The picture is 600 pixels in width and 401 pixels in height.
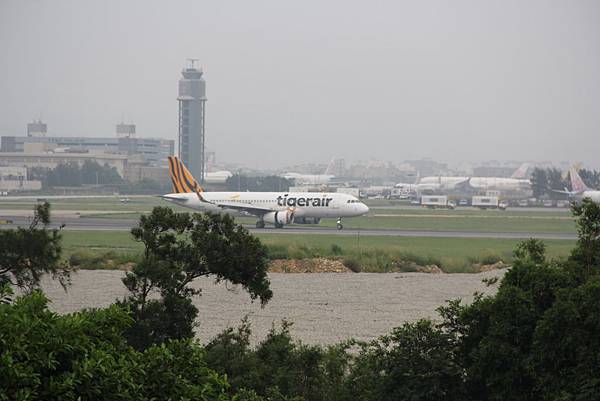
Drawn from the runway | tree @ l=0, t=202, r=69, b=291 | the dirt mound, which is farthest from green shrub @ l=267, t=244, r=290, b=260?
tree @ l=0, t=202, r=69, b=291

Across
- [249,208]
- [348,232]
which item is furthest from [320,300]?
[249,208]

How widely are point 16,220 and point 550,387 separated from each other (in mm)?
84800

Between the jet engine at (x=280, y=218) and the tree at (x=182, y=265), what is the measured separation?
62.0m

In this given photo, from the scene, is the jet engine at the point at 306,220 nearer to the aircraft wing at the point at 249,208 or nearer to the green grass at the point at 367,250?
the aircraft wing at the point at 249,208

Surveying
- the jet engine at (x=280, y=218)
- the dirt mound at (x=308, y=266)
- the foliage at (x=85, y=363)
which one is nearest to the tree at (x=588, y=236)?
the foliage at (x=85, y=363)

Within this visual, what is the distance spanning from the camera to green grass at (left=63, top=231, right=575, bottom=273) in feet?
196

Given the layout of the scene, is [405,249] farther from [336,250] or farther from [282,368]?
[282,368]

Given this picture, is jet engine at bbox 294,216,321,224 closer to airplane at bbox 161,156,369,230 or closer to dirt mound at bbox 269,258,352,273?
airplane at bbox 161,156,369,230

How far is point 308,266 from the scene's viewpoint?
5934 cm

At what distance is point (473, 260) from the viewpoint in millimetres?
62375

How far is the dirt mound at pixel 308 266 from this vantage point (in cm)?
5856

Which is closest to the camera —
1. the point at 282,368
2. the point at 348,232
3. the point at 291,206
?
the point at 282,368

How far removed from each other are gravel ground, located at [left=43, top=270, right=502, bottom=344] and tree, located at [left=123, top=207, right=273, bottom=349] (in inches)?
278

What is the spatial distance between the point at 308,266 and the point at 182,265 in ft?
106
